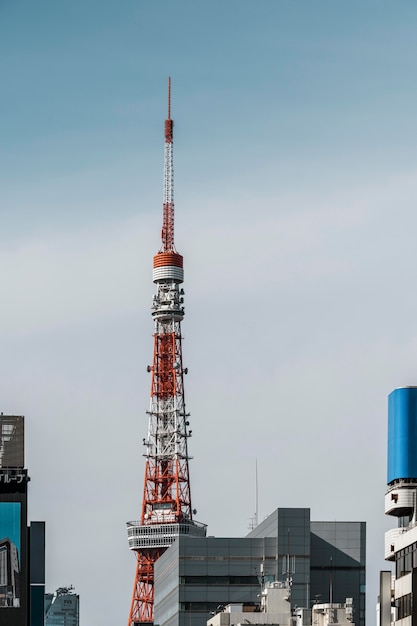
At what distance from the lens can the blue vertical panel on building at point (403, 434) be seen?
105m

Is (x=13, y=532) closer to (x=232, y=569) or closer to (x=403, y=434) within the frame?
(x=232, y=569)

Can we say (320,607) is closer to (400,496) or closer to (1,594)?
(400,496)

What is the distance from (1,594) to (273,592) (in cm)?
5143

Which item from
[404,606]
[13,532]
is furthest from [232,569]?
[404,606]

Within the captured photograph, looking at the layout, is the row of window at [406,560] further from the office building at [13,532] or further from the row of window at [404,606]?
the office building at [13,532]

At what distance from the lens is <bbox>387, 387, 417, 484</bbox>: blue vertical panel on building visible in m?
105

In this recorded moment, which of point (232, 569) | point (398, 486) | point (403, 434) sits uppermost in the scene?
point (403, 434)

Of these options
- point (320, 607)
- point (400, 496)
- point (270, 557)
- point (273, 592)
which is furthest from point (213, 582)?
point (400, 496)

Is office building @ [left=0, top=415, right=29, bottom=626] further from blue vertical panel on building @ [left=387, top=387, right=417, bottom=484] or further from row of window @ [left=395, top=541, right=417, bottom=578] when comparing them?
row of window @ [left=395, top=541, right=417, bottom=578]

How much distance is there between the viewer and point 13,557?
194250 mm

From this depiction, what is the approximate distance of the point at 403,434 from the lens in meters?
105

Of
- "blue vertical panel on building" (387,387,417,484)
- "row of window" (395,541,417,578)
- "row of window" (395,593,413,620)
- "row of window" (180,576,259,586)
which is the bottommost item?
"row of window" (395,593,413,620)

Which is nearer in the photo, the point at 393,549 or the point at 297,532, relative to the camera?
the point at 393,549

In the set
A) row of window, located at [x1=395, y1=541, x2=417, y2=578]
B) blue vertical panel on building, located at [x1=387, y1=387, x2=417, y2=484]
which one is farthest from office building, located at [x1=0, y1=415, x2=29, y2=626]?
row of window, located at [x1=395, y1=541, x2=417, y2=578]
